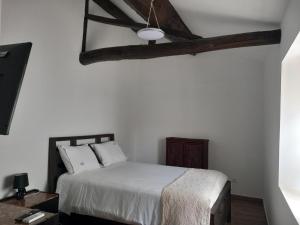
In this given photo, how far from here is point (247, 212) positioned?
12.1 feet

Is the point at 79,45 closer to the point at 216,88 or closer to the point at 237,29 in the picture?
the point at 237,29

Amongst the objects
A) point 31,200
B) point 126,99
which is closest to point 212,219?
point 31,200

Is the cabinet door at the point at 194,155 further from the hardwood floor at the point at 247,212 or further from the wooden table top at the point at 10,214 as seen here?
the wooden table top at the point at 10,214

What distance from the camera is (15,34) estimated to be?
8.78ft

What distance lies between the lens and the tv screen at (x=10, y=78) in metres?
1.11

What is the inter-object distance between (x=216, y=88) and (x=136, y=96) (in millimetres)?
1596

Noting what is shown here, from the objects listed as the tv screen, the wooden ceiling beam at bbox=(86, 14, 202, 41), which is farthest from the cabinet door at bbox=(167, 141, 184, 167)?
the tv screen

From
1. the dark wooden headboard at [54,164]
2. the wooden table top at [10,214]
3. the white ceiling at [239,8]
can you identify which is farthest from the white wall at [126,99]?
the white ceiling at [239,8]

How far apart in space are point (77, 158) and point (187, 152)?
207 cm

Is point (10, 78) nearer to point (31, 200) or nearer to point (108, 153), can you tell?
point (31, 200)

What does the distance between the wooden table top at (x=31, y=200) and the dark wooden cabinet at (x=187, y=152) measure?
241 cm

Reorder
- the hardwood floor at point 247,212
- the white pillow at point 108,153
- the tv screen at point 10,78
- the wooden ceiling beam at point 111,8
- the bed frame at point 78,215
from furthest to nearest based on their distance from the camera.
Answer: the wooden ceiling beam at point 111,8
the white pillow at point 108,153
the hardwood floor at point 247,212
the bed frame at point 78,215
the tv screen at point 10,78

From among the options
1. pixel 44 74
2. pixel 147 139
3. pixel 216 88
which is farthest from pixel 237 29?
pixel 147 139

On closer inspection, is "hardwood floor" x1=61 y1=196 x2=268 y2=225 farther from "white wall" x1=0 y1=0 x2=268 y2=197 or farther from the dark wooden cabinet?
the dark wooden cabinet
